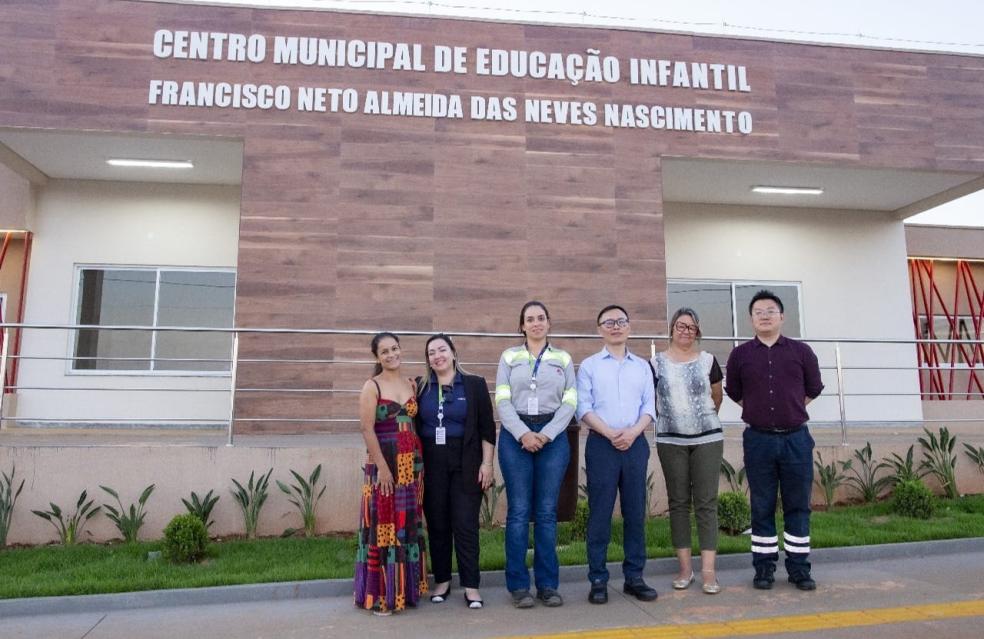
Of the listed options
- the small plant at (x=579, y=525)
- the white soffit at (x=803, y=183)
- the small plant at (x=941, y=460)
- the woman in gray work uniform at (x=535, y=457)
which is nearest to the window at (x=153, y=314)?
the small plant at (x=579, y=525)

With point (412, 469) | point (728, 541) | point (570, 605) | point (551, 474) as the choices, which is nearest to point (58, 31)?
point (412, 469)

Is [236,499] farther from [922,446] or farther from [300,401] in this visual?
[922,446]

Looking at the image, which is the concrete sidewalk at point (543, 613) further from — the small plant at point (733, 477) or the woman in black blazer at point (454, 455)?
the small plant at point (733, 477)

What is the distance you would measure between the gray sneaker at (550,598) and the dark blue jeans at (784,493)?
130cm

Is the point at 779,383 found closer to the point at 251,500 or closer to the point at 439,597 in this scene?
the point at 439,597

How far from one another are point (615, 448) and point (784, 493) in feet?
3.85

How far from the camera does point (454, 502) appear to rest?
402cm

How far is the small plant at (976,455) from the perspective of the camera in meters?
6.61

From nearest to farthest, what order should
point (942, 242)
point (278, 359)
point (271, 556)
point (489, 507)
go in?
1. point (271, 556)
2. point (489, 507)
3. point (278, 359)
4. point (942, 242)

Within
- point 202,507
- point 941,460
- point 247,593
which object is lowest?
point 247,593

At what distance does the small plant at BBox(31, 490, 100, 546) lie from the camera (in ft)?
17.2

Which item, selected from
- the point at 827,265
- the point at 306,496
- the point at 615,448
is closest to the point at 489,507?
the point at 306,496

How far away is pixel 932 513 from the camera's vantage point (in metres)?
5.82

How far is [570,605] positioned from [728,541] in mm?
1743
